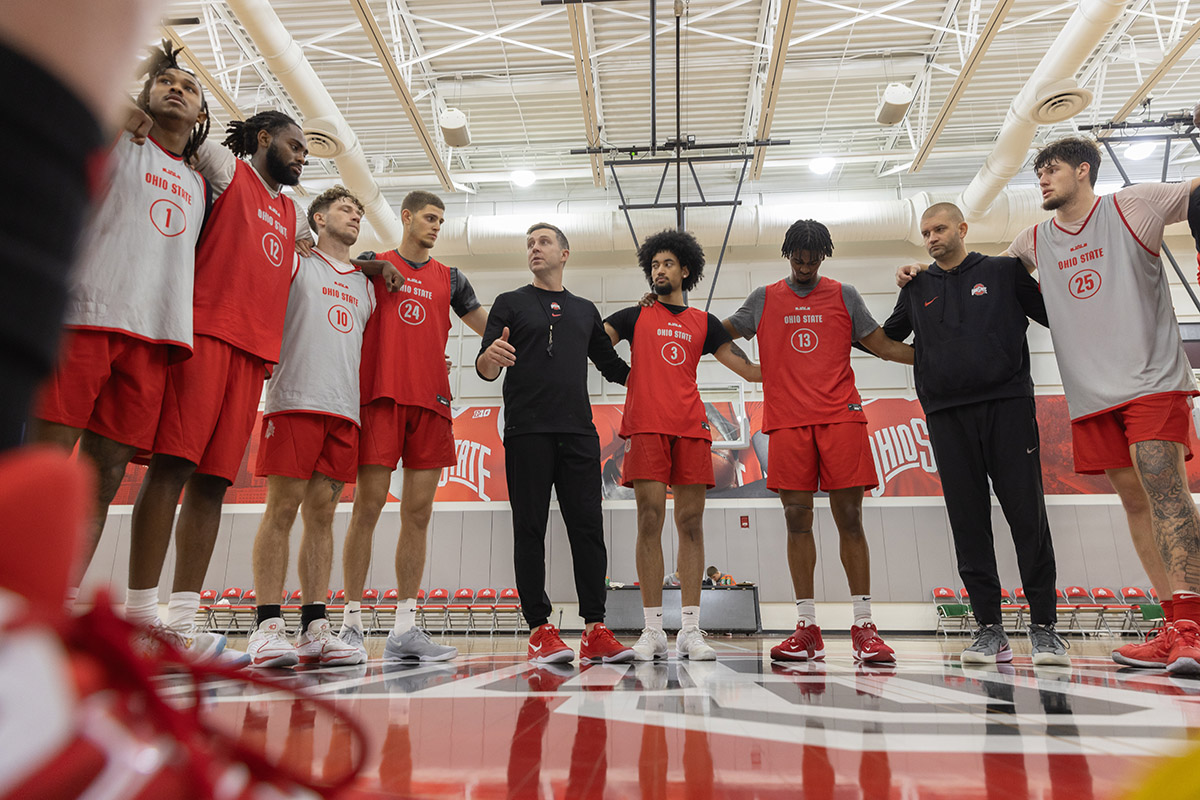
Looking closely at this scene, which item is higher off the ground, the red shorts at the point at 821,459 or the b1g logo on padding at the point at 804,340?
the b1g logo on padding at the point at 804,340

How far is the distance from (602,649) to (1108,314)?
2375 millimetres

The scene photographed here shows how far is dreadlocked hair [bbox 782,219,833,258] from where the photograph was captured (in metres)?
3.31

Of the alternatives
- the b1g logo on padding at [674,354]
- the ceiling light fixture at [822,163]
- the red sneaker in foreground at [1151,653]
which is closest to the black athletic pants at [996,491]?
the red sneaker in foreground at [1151,653]

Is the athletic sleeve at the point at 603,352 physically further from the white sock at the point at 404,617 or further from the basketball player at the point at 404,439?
the white sock at the point at 404,617

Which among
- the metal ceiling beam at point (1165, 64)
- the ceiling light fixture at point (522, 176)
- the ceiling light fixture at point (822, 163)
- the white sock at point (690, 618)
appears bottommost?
the white sock at point (690, 618)

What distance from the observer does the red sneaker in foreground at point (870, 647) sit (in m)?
2.59

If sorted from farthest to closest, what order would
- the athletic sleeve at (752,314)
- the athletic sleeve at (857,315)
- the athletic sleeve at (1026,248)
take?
the athletic sleeve at (752,314) < the athletic sleeve at (857,315) < the athletic sleeve at (1026,248)

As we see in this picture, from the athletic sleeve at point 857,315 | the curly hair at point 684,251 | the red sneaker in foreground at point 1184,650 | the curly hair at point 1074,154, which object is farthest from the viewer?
the curly hair at point 684,251

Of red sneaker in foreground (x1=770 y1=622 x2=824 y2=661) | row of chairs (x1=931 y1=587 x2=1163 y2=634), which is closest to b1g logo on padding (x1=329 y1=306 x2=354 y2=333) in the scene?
red sneaker in foreground (x1=770 y1=622 x2=824 y2=661)

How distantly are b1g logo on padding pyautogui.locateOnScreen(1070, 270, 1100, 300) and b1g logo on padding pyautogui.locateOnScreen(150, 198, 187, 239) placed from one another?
3.28m

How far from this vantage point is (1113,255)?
2852 mm

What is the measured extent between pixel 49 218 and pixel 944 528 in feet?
35.9

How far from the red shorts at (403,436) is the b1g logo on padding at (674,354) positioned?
1.04m

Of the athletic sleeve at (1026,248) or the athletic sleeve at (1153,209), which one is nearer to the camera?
the athletic sleeve at (1153,209)
